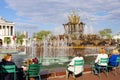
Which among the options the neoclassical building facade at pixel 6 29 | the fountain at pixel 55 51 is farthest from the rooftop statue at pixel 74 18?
the neoclassical building facade at pixel 6 29

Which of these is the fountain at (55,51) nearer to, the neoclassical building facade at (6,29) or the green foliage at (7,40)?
the green foliage at (7,40)

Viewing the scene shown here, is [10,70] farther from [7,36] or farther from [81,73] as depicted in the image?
[7,36]

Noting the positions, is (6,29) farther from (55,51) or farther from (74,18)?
(55,51)

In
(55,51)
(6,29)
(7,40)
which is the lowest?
(55,51)

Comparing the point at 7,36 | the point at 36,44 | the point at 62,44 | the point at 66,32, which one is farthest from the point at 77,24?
the point at 7,36

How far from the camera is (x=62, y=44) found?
5609cm

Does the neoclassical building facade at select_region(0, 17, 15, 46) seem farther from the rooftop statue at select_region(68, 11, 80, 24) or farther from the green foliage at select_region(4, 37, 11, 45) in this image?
the rooftop statue at select_region(68, 11, 80, 24)

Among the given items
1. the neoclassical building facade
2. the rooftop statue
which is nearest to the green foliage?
the neoclassical building facade

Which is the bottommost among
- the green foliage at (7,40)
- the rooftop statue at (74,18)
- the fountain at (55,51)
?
the fountain at (55,51)

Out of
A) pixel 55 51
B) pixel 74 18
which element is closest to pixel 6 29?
pixel 74 18

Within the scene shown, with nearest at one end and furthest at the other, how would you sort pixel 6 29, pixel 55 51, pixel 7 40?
1. pixel 55 51
2. pixel 7 40
3. pixel 6 29

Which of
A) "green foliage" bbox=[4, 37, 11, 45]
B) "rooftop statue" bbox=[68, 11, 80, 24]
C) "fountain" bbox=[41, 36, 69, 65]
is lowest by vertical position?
"fountain" bbox=[41, 36, 69, 65]

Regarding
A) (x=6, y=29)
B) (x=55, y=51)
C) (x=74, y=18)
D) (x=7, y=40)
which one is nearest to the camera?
(x=55, y=51)

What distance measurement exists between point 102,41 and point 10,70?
2116 inches
